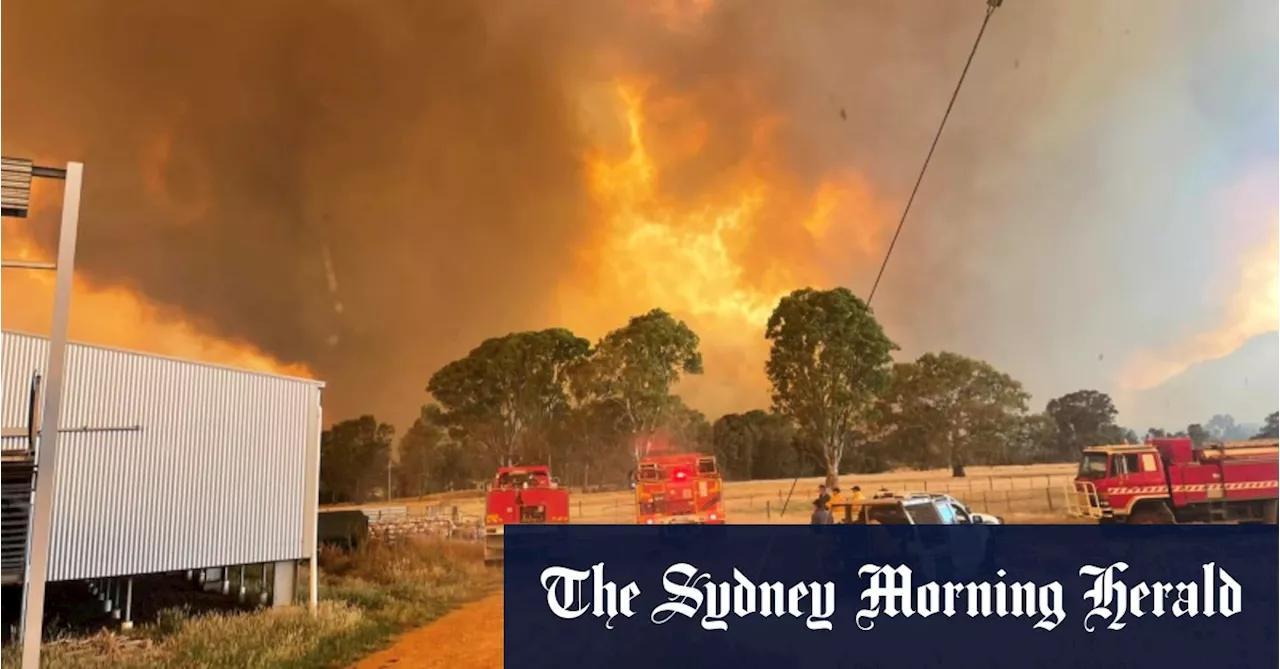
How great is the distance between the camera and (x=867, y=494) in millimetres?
12211

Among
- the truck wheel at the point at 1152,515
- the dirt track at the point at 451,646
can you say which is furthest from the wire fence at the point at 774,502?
the dirt track at the point at 451,646

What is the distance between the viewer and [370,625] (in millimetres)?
9172

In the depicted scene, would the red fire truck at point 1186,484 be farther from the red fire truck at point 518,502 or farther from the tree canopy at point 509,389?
the tree canopy at point 509,389

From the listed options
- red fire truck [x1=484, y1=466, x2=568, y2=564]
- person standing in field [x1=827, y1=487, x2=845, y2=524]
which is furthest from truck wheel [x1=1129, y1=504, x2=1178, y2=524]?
red fire truck [x1=484, y1=466, x2=568, y2=564]

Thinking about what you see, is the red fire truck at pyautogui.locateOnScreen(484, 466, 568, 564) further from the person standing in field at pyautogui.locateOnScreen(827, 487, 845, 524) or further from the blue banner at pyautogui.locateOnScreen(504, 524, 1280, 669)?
the person standing in field at pyautogui.locateOnScreen(827, 487, 845, 524)

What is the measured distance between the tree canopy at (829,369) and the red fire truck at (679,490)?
2249mm

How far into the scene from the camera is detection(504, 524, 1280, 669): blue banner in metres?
7.85

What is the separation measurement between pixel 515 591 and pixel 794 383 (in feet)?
18.9

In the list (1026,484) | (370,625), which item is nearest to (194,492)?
(370,625)

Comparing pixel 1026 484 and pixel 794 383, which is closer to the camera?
pixel 1026 484

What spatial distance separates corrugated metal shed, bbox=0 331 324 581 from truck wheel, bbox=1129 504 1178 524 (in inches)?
436

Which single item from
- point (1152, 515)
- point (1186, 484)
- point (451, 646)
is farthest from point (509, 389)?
point (1186, 484)

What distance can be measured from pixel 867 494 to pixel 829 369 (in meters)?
2.13

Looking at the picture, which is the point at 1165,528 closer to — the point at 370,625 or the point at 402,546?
the point at 370,625
